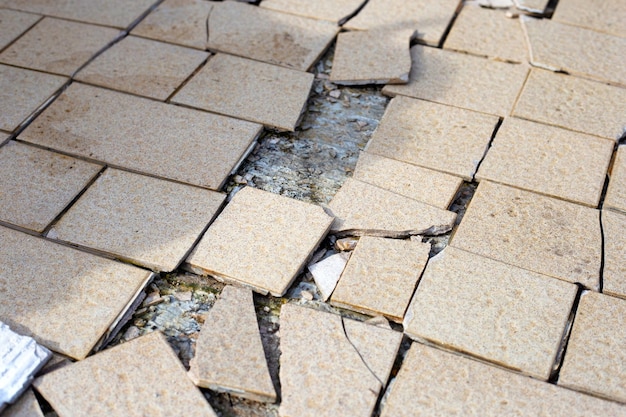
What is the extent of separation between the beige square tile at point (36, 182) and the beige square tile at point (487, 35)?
201 centimetres

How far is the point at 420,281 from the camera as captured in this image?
7.48 ft

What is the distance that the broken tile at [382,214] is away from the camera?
2.47 meters

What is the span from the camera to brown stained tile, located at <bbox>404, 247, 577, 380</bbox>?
2.08 metres

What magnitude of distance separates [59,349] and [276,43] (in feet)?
6.60

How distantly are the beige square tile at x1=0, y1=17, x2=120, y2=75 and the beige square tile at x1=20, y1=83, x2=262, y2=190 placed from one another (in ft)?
0.89

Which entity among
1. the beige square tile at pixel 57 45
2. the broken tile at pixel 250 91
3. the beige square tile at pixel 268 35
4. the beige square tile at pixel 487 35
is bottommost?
the beige square tile at pixel 487 35

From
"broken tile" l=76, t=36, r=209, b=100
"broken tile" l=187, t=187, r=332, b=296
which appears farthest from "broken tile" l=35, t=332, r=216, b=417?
"broken tile" l=76, t=36, r=209, b=100

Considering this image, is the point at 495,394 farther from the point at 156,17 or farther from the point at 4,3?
the point at 4,3

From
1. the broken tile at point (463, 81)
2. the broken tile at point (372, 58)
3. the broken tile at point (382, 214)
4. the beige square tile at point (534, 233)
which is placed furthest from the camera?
the broken tile at point (372, 58)

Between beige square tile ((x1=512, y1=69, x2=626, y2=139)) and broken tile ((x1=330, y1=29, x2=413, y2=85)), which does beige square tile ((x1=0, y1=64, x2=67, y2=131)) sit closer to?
broken tile ((x1=330, y1=29, x2=413, y2=85))

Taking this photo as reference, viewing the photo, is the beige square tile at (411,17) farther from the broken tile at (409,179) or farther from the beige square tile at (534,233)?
the beige square tile at (534,233)

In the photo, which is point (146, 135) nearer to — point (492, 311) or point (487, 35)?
point (492, 311)

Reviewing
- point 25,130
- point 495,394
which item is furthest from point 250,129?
point 495,394

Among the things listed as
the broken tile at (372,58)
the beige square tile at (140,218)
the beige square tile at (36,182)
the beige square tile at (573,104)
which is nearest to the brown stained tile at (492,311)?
the beige square tile at (140,218)
